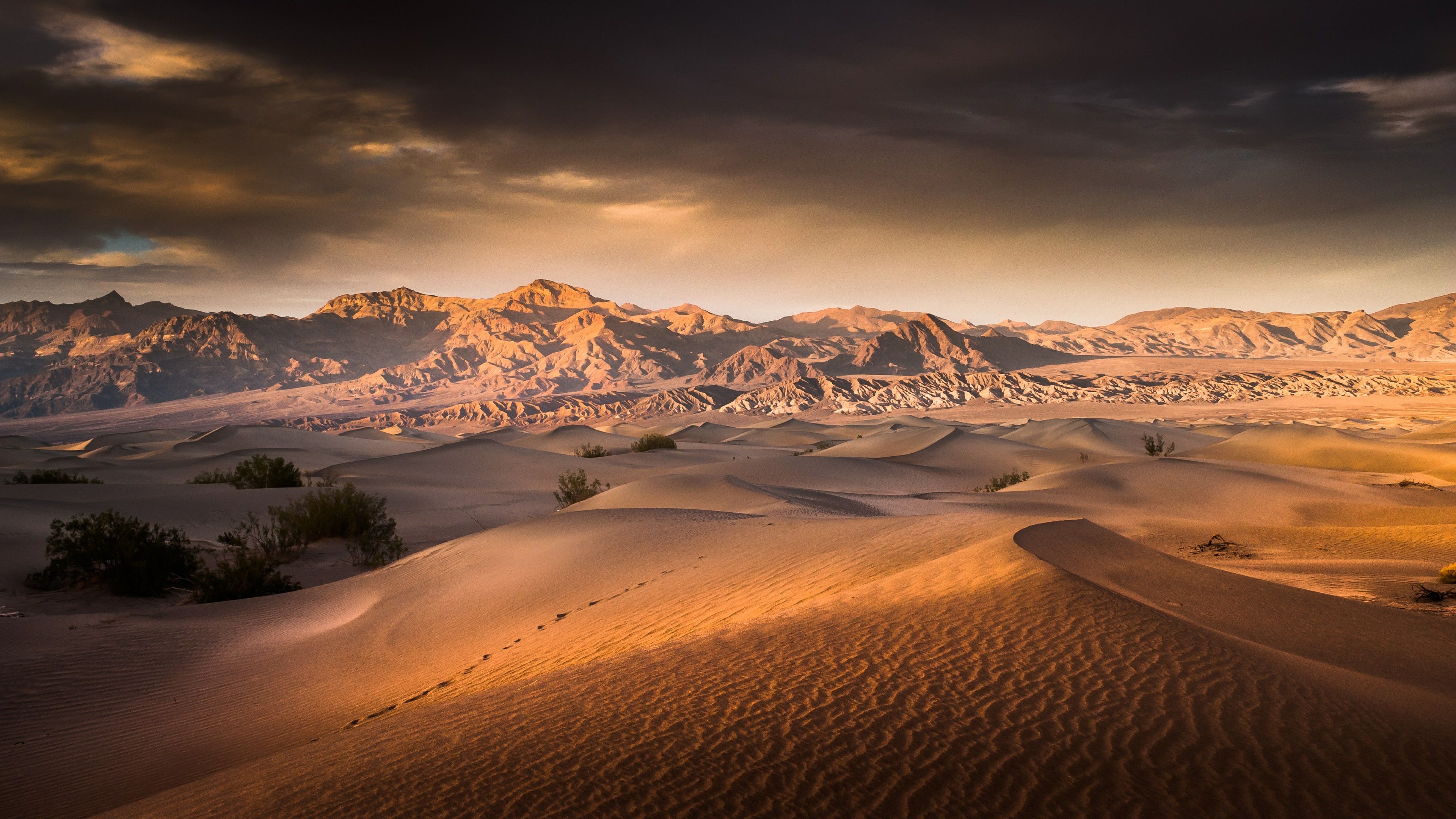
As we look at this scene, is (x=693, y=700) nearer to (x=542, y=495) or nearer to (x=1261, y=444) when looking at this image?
(x=542, y=495)

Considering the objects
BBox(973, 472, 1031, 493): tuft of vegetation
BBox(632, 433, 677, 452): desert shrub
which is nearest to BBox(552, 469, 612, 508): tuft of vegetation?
BBox(973, 472, 1031, 493): tuft of vegetation

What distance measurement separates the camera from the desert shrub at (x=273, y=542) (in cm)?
1377

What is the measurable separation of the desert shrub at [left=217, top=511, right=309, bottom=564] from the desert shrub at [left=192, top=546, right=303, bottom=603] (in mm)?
1598

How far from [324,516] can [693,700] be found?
48.1 feet

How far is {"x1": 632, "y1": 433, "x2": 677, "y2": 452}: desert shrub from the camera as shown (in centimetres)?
4297

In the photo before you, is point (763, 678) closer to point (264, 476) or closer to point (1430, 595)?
point (1430, 595)

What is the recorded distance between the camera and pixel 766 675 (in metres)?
4.07

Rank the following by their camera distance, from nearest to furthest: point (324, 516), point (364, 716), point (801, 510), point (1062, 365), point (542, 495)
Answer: point (364, 716) → point (801, 510) → point (324, 516) → point (542, 495) → point (1062, 365)

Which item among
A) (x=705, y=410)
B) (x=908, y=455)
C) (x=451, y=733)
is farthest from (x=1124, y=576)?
(x=705, y=410)

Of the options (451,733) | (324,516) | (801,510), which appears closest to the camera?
(451,733)

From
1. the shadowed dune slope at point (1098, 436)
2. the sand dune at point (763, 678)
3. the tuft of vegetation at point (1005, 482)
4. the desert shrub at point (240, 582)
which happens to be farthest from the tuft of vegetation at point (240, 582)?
the shadowed dune slope at point (1098, 436)

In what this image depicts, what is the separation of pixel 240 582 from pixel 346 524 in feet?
15.9

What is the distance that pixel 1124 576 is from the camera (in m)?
7.13

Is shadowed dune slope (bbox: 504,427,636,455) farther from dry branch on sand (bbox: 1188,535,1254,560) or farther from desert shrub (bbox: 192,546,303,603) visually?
dry branch on sand (bbox: 1188,535,1254,560)
